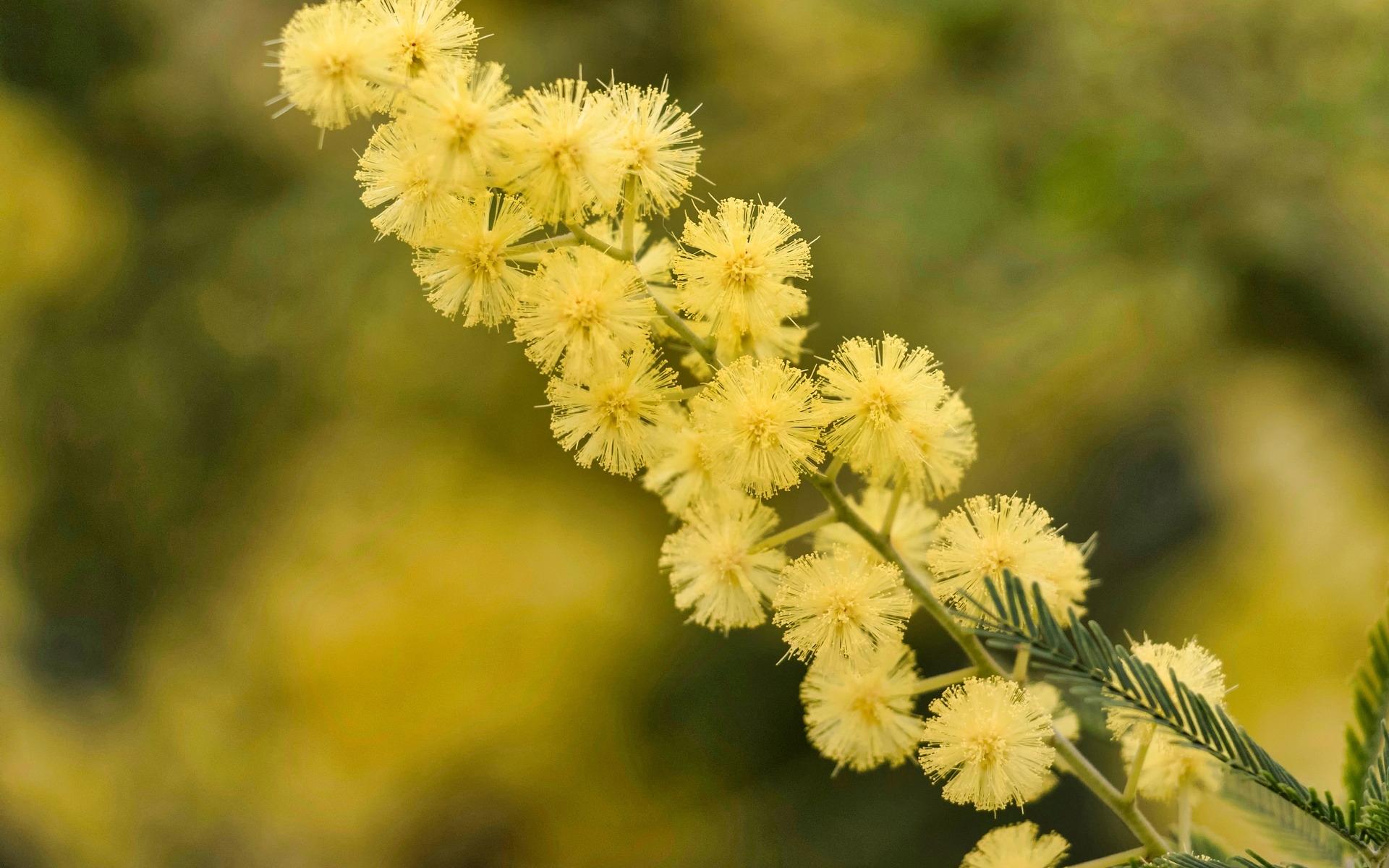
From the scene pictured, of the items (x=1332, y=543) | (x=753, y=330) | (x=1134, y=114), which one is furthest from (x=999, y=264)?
(x=753, y=330)

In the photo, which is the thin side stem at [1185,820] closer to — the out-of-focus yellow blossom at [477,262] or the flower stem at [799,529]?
the flower stem at [799,529]

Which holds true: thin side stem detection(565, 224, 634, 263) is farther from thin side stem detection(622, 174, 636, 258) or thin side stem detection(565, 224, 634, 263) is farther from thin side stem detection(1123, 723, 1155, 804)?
thin side stem detection(1123, 723, 1155, 804)

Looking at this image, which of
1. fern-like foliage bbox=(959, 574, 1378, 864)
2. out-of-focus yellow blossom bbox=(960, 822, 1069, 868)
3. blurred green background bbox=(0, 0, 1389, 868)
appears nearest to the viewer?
fern-like foliage bbox=(959, 574, 1378, 864)

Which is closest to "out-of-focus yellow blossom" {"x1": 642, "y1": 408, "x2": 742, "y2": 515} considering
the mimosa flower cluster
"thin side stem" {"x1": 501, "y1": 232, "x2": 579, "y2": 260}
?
the mimosa flower cluster

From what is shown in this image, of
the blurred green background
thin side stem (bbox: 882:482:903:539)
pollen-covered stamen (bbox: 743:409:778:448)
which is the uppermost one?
the blurred green background

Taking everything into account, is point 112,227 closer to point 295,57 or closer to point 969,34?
point 295,57
